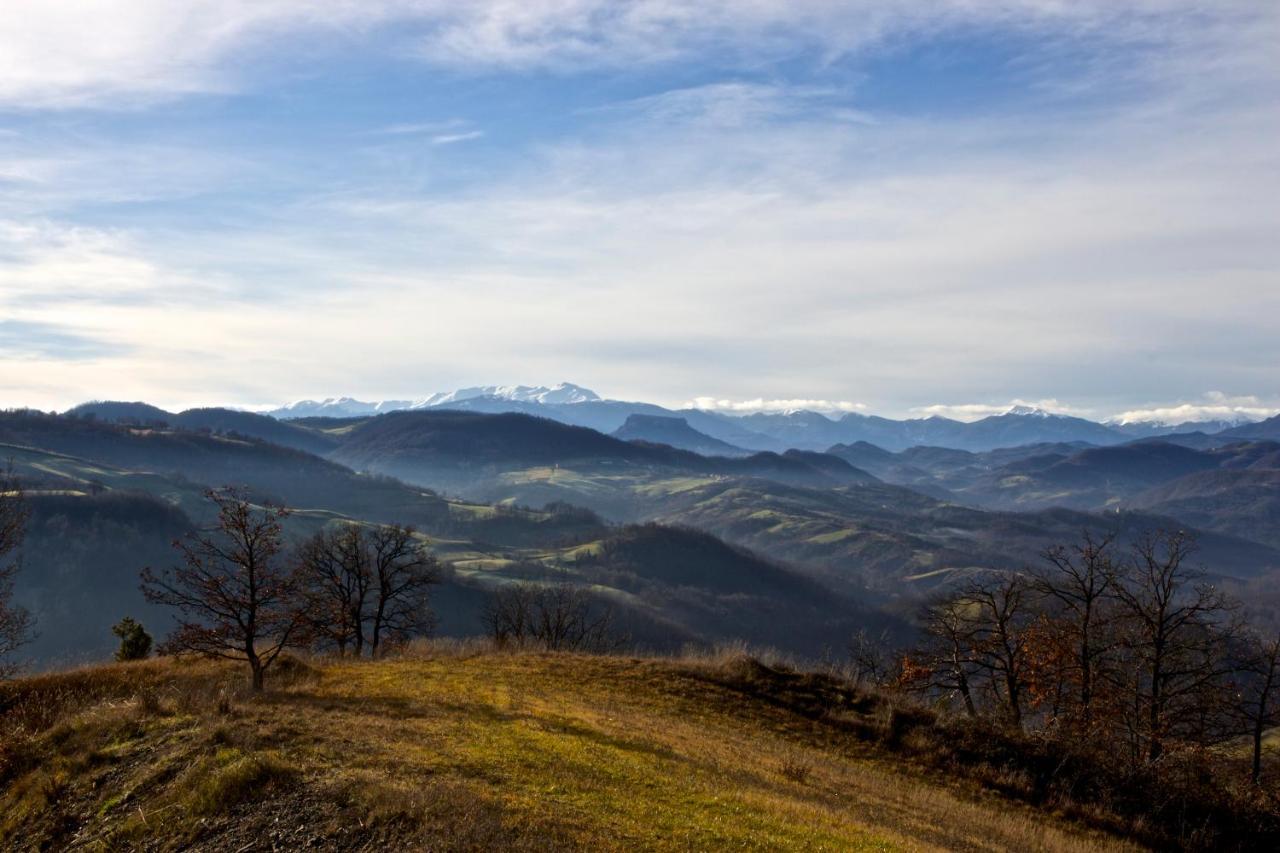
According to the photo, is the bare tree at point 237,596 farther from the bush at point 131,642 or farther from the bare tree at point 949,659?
the bare tree at point 949,659

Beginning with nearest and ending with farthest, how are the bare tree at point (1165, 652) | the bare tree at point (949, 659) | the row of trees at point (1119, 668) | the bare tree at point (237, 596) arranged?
the bare tree at point (237, 596) < the row of trees at point (1119, 668) < the bare tree at point (1165, 652) < the bare tree at point (949, 659)

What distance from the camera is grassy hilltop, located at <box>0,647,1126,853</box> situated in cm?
1477

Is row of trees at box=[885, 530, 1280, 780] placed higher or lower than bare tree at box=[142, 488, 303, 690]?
lower

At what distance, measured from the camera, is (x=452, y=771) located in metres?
17.0

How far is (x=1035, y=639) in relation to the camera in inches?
1689

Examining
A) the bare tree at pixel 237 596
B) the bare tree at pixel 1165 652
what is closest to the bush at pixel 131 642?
the bare tree at pixel 237 596

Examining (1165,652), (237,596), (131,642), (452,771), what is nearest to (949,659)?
(1165,652)

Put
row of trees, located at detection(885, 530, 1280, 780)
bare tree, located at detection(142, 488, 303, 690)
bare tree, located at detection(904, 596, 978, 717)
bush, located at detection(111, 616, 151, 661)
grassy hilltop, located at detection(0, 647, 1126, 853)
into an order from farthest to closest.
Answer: bare tree, located at detection(904, 596, 978, 717)
row of trees, located at detection(885, 530, 1280, 780)
bush, located at detection(111, 616, 151, 661)
bare tree, located at detection(142, 488, 303, 690)
grassy hilltop, located at detection(0, 647, 1126, 853)

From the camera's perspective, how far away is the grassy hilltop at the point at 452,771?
14.8m

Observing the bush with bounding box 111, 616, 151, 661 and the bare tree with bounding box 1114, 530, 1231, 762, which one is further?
the bare tree with bounding box 1114, 530, 1231, 762

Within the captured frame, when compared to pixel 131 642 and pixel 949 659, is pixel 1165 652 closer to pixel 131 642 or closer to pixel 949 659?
pixel 949 659

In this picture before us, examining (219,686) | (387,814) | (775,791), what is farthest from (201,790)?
(775,791)

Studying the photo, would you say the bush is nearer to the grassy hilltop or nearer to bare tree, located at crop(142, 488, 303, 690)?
the grassy hilltop

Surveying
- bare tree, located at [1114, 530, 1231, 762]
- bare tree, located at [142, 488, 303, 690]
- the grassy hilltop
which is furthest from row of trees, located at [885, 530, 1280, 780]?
bare tree, located at [142, 488, 303, 690]
